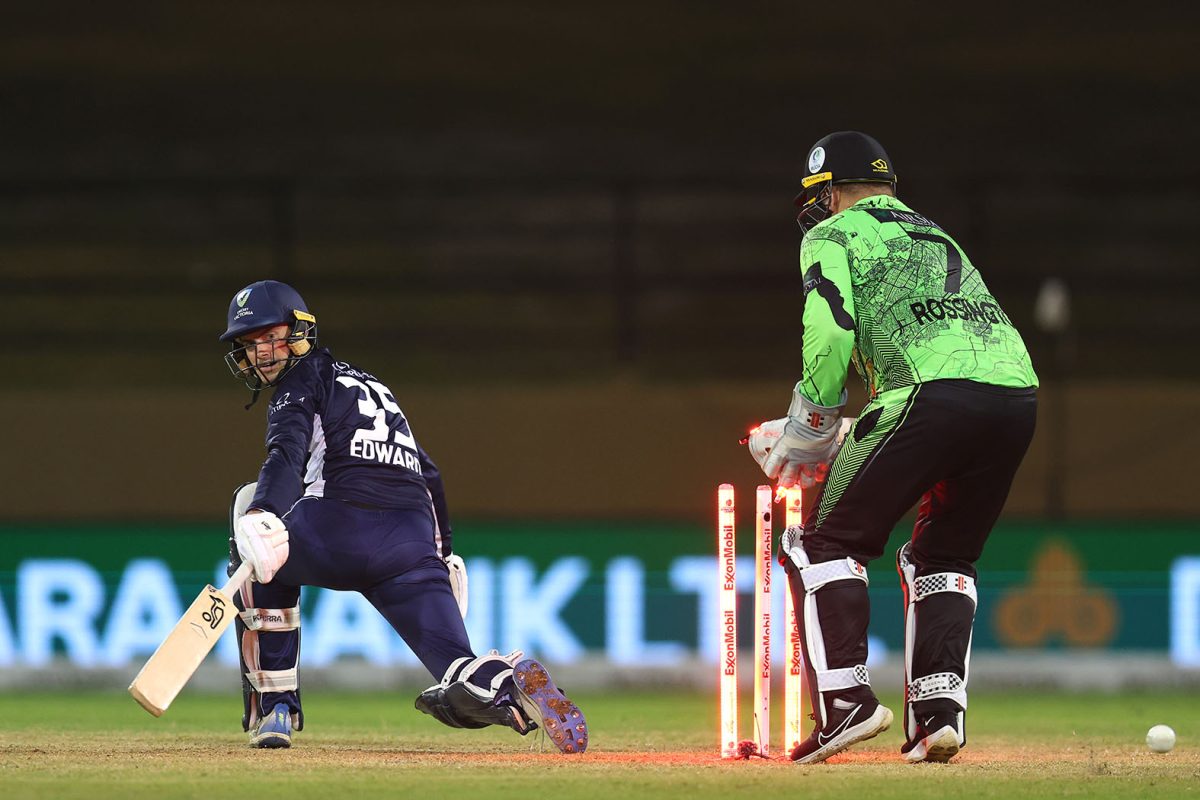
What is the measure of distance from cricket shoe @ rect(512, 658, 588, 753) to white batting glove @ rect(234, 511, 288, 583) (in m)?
0.80

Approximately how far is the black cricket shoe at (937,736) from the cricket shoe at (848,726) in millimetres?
246

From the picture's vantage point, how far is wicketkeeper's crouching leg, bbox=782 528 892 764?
5520mm

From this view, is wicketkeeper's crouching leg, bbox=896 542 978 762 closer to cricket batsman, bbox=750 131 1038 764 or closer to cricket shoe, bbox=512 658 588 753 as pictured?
cricket batsman, bbox=750 131 1038 764

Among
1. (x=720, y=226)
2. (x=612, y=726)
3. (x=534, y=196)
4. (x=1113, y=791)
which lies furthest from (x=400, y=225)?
(x=1113, y=791)

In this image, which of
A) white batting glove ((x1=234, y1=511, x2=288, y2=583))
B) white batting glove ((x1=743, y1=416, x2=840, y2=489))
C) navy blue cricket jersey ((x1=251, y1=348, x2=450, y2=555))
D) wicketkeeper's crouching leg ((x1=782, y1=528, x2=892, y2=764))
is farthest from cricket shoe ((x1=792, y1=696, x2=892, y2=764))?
white batting glove ((x1=234, y1=511, x2=288, y2=583))

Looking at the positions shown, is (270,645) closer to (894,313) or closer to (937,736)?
(937,736)

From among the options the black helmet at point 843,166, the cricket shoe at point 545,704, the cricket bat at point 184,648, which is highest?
the black helmet at point 843,166

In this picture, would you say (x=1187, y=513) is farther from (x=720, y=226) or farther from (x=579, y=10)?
(x=579, y=10)

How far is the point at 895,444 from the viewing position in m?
5.55

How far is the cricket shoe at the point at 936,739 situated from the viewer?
5.64m

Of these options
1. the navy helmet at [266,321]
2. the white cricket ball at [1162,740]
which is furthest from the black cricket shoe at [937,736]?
the navy helmet at [266,321]

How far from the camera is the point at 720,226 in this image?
13648 mm

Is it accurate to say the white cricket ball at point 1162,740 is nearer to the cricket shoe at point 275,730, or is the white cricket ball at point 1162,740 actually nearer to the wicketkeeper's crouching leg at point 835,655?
the wicketkeeper's crouching leg at point 835,655

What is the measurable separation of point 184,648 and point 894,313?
237 centimetres
